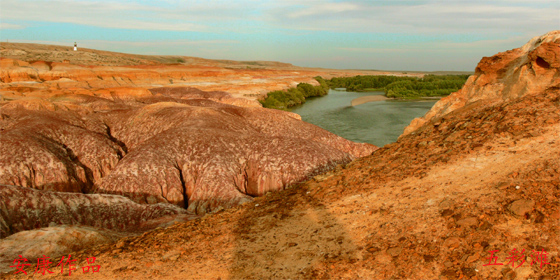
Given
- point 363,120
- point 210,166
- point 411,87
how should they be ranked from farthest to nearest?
point 411,87
point 363,120
point 210,166

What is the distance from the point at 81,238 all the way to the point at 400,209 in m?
4.74

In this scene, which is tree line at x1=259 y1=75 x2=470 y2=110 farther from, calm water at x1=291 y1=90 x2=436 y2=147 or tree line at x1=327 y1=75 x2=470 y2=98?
calm water at x1=291 y1=90 x2=436 y2=147

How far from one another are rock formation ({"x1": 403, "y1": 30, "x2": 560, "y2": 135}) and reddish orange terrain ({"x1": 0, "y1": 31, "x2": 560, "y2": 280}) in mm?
31

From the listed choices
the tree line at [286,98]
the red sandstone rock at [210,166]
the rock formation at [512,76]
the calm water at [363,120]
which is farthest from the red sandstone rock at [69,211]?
the tree line at [286,98]

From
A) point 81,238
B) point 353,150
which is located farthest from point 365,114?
point 81,238

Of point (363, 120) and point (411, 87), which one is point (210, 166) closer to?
point (363, 120)

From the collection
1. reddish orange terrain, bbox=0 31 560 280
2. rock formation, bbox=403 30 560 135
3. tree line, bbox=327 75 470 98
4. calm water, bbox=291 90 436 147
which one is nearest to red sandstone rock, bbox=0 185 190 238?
reddish orange terrain, bbox=0 31 560 280

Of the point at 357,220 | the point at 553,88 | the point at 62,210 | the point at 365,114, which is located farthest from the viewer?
the point at 365,114

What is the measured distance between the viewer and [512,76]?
25.4 feet

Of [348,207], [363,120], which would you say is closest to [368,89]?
[363,120]

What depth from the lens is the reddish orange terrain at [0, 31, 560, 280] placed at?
3.98 metres

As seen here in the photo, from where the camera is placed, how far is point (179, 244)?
5164 mm

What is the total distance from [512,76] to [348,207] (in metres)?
5.05

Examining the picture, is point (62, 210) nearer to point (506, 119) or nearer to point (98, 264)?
point (98, 264)
